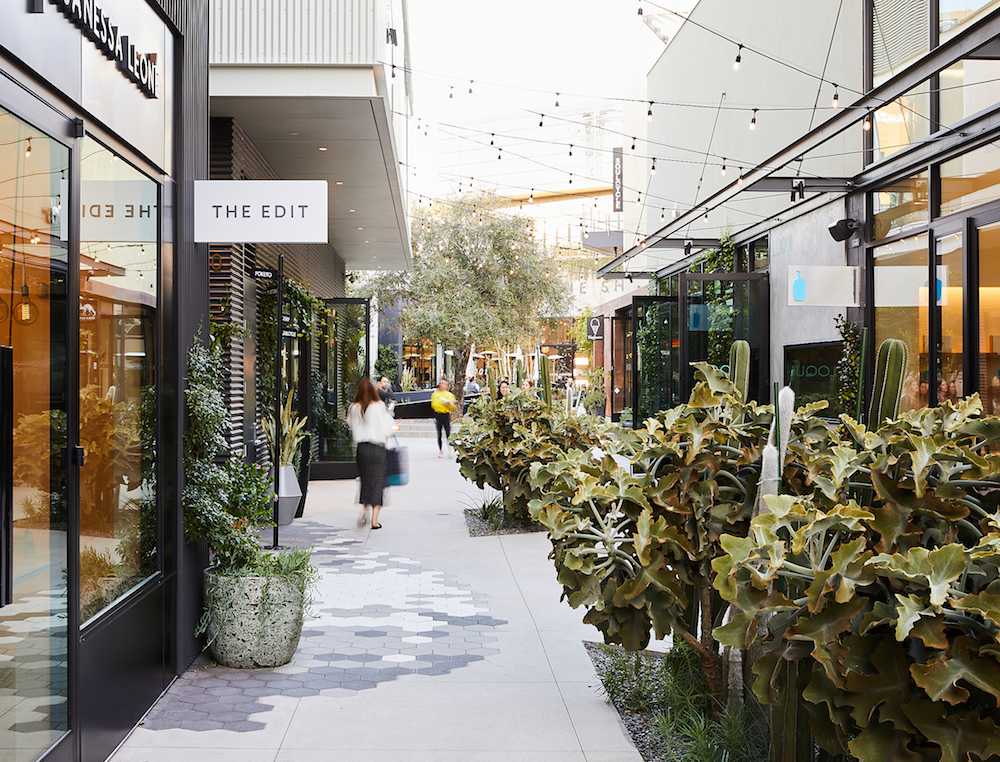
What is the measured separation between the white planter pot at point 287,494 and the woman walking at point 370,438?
82cm

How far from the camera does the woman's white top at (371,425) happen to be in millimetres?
11359

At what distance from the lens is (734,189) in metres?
12.6

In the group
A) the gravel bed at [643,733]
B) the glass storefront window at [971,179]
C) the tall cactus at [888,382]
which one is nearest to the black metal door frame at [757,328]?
the glass storefront window at [971,179]

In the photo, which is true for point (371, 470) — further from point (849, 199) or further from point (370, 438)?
point (849, 199)

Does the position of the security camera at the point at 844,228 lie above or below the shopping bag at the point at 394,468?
above

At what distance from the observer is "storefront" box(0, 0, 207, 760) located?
3639 mm

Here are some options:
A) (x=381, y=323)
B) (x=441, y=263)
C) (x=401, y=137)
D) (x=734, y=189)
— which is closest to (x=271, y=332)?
(x=401, y=137)

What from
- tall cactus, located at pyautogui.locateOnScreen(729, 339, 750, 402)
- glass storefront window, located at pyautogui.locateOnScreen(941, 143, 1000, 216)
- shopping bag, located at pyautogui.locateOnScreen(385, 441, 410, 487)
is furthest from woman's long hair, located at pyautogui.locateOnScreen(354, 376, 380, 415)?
tall cactus, located at pyautogui.locateOnScreen(729, 339, 750, 402)

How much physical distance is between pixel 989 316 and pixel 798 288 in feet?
11.7

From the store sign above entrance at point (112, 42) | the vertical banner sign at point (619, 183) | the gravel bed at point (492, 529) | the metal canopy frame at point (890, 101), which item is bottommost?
the gravel bed at point (492, 529)

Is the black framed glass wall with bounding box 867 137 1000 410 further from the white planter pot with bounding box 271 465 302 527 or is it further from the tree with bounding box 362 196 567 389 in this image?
the tree with bounding box 362 196 567 389

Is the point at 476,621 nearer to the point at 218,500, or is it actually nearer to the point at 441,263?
the point at 218,500

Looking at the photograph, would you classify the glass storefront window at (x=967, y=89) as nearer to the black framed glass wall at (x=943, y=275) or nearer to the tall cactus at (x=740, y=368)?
the black framed glass wall at (x=943, y=275)

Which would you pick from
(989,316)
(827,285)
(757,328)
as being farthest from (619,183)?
(989,316)
